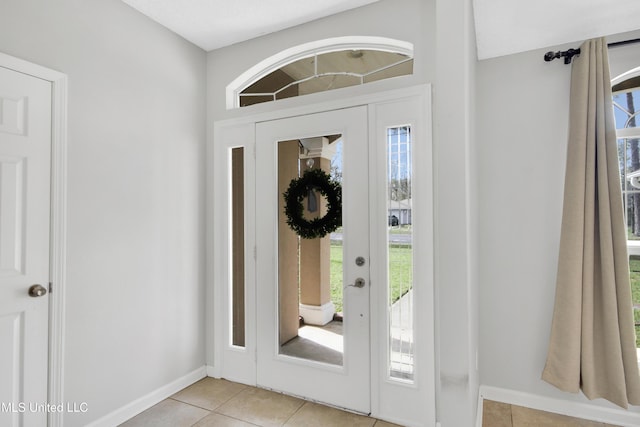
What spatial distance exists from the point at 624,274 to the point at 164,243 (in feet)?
9.84

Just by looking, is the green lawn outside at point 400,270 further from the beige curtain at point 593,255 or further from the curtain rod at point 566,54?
the curtain rod at point 566,54

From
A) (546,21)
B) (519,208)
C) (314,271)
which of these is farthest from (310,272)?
(546,21)

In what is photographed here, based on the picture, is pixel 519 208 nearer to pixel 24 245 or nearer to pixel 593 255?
pixel 593 255

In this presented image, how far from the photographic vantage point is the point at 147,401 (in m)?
2.36

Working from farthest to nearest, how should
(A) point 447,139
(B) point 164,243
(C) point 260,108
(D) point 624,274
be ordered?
(C) point 260,108, (B) point 164,243, (D) point 624,274, (A) point 447,139

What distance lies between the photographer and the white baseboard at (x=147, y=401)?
212 cm

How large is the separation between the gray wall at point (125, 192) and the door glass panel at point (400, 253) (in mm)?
1594

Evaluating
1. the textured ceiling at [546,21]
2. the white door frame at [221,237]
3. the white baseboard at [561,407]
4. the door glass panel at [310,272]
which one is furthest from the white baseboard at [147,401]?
the textured ceiling at [546,21]

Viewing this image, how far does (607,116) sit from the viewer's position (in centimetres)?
206

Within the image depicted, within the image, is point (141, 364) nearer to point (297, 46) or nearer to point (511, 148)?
point (297, 46)

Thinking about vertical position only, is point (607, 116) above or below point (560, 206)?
above

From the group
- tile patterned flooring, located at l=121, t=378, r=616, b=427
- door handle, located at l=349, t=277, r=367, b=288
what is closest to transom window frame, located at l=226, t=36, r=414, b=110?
door handle, located at l=349, t=277, r=367, b=288

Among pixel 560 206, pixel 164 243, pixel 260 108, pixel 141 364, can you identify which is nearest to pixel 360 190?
pixel 260 108

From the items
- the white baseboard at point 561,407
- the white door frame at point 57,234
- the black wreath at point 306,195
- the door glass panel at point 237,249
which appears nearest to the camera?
the white door frame at point 57,234
